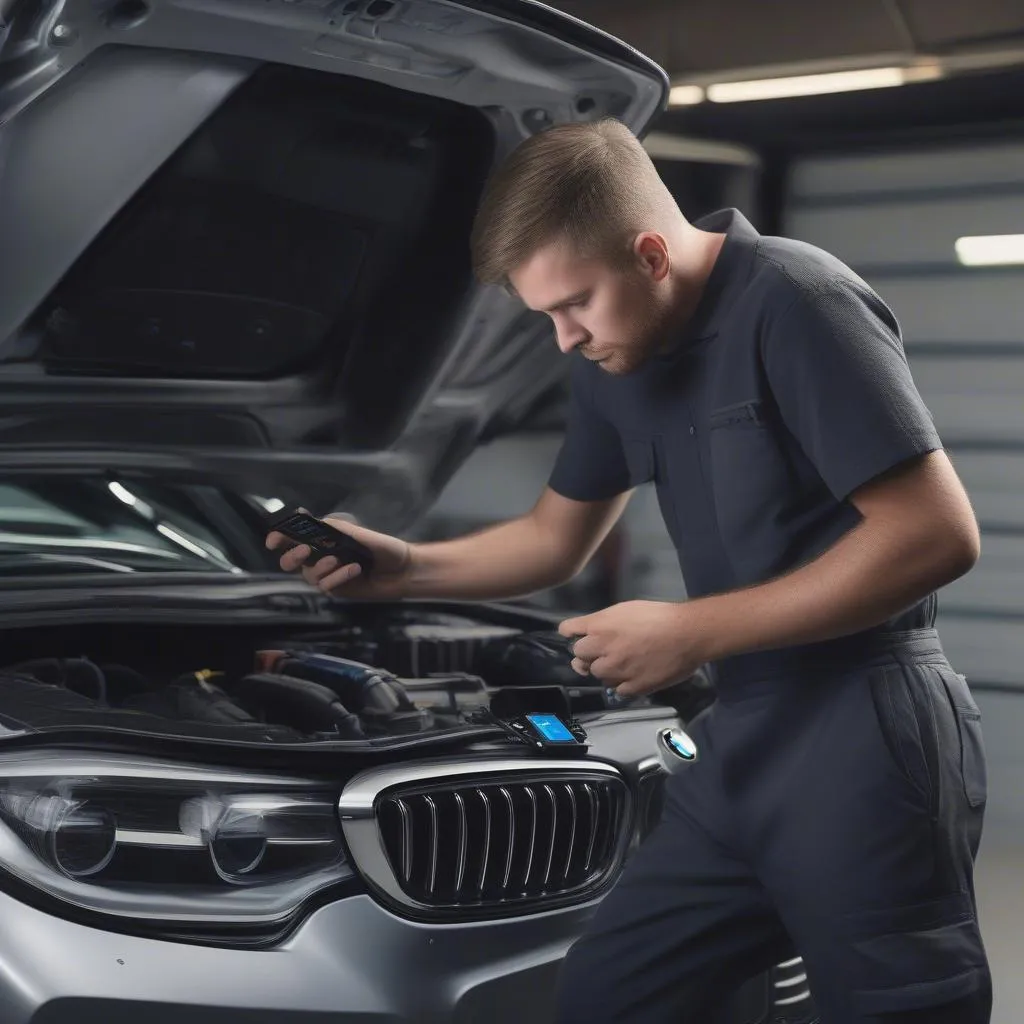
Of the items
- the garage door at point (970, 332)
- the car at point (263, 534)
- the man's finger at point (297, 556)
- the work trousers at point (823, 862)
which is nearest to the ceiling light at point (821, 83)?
the garage door at point (970, 332)

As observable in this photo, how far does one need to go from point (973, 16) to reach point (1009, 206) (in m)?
0.94

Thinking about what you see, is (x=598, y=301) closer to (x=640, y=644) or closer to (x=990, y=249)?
(x=640, y=644)

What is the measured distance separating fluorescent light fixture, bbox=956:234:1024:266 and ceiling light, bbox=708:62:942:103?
2.37ft

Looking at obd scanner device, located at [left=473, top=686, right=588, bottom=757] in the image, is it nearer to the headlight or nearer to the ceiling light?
the headlight

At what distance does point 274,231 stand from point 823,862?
48.7 inches

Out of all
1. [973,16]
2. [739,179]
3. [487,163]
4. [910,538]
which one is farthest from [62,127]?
[739,179]

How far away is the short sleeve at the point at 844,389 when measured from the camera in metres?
1.31

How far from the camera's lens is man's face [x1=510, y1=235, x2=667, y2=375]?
1439 mm

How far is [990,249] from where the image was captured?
5477 millimetres

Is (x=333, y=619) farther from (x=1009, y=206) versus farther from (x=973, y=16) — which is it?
(x=1009, y=206)

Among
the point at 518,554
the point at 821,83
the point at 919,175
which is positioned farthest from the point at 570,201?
the point at 919,175

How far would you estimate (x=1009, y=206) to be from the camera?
5.41 metres

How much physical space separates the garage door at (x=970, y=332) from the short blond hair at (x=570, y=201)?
14.2ft

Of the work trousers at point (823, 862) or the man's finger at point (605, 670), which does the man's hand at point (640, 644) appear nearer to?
the man's finger at point (605, 670)
